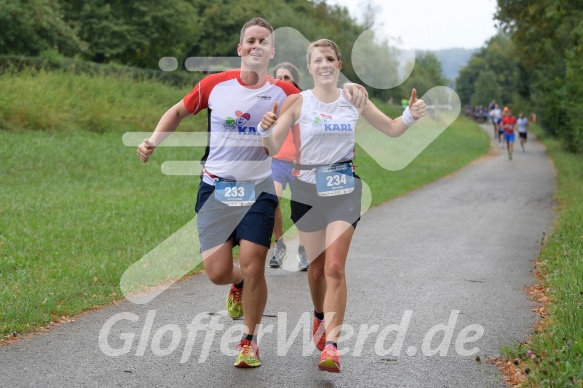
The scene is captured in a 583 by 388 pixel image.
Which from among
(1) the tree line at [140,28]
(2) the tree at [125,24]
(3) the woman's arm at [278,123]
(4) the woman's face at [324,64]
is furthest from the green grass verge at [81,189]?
(2) the tree at [125,24]

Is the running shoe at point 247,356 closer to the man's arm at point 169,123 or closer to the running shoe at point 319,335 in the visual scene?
the running shoe at point 319,335

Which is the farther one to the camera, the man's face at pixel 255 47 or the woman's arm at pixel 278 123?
the man's face at pixel 255 47

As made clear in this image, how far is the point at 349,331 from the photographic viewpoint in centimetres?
684

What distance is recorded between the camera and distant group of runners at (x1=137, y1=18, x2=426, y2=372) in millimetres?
5883

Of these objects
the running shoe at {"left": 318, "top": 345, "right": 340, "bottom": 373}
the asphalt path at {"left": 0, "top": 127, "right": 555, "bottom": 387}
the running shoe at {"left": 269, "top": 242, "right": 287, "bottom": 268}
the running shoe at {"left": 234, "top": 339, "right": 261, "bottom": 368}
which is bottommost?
the running shoe at {"left": 269, "top": 242, "right": 287, "bottom": 268}

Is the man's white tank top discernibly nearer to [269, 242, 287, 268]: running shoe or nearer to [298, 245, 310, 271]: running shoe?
[298, 245, 310, 271]: running shoe

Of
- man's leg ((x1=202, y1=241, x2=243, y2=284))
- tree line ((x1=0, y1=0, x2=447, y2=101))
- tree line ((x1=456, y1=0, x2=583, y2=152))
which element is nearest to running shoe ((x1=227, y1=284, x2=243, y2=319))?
man's leg ((x1=202, y1=241, x2=243, y2=284))

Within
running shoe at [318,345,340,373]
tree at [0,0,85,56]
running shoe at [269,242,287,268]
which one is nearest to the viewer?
running shoe at [318,345,340,373]

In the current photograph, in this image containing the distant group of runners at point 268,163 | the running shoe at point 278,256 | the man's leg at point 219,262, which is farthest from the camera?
the running shoe at point 278,256

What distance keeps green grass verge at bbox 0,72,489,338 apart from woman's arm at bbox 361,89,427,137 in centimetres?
290

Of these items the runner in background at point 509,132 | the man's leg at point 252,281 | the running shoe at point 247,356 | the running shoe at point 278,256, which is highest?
the man's leg at point 252,281

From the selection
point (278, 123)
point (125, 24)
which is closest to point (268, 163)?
point (278, 123)

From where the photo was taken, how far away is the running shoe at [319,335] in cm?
608

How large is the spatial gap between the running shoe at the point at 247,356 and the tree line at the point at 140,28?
95.8 ft
